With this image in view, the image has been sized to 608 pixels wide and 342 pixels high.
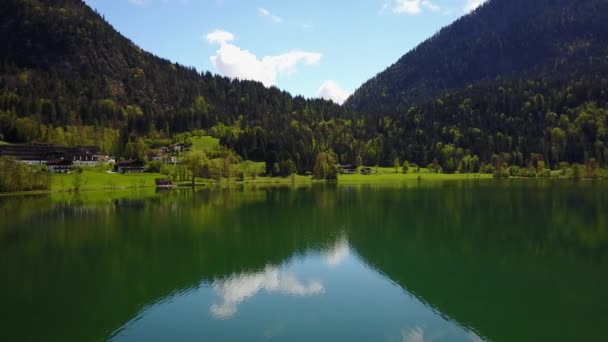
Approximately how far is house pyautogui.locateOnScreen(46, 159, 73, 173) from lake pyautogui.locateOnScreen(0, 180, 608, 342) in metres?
80.3

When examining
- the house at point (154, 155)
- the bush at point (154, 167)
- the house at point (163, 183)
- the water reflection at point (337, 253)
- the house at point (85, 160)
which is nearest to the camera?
the water reflection at point (337, 253)

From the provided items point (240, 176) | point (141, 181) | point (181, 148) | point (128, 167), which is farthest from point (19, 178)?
point (181, 148)

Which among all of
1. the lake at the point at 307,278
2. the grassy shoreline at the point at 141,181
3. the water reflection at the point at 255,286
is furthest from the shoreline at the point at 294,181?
the water reflection at the point at 255,286

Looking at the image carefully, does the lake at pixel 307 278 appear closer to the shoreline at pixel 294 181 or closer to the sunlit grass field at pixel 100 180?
the shoreline at pixel 294 181

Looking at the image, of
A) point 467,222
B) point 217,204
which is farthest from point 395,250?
point 217,204

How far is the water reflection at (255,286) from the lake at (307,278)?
14 centimetres

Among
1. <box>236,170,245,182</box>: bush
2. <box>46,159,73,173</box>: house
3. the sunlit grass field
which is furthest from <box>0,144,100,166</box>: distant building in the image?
<box>236,170,245,182</box>: bush

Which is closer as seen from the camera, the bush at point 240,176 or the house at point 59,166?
the house at point 59,166

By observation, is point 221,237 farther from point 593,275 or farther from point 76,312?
point 593,275

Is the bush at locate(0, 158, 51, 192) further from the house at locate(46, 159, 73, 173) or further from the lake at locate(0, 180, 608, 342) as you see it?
the lake at locate(0, 180, 608, 342)

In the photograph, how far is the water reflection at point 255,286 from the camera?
27027 millimetres

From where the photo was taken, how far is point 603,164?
176 m

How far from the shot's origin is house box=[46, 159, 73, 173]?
133875 mm

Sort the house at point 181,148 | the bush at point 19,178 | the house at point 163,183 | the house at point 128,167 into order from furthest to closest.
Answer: the house at point 181,148, the house at point 128,167, the house at point 163,183, the bush at point 19,178
